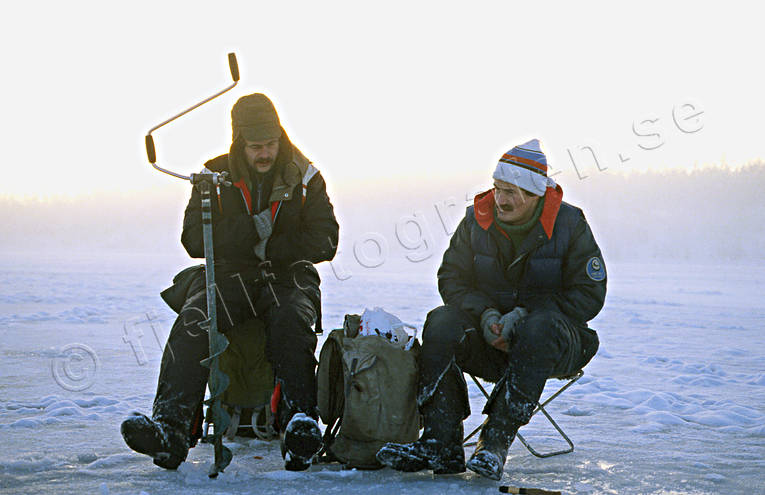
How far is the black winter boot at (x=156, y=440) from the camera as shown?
2789 millimetres

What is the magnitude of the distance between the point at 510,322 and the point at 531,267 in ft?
1.06

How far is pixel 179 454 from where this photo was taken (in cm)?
298

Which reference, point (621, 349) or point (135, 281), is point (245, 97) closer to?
point (621, 349)

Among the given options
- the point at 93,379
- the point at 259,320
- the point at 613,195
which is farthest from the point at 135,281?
the point at 613,195

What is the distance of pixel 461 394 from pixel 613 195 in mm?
31527

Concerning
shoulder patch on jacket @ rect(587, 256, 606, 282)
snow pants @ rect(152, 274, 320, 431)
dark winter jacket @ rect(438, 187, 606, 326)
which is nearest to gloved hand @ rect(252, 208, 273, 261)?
snow pants @ rect(152, 274, 320, 431)

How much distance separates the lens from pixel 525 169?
10.9 ft

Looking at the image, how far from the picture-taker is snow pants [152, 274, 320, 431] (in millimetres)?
3037

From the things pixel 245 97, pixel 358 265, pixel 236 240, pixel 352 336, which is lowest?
pixel 358 265

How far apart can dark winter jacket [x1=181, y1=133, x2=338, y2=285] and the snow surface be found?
0.92 m

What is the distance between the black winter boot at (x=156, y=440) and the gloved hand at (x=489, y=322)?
1320mm

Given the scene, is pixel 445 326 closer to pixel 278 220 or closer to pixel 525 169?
pixel 525 169

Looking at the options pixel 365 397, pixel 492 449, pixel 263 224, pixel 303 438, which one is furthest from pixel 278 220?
pixel 492 449

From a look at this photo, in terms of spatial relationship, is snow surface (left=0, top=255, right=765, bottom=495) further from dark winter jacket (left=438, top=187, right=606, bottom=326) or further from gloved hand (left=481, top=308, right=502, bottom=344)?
dark winter jacket (left=438, top=187, right=606, bottom=326)
